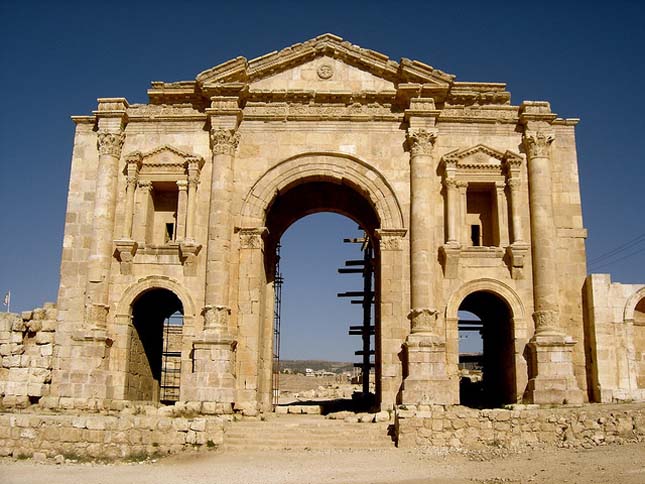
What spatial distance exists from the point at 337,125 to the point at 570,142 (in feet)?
20.9

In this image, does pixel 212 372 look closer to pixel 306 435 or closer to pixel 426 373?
pixel 306 435

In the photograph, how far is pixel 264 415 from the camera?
18.6 meters

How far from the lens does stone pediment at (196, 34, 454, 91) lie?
19.7 meters

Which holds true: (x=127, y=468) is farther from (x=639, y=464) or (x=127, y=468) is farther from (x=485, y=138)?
(x=485, y=138)

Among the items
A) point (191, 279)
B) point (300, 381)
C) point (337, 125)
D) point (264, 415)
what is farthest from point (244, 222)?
point (300, 381)

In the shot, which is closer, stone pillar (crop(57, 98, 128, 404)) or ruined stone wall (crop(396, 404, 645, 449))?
ruined stone wall (crop(396, 404, 645, 449))

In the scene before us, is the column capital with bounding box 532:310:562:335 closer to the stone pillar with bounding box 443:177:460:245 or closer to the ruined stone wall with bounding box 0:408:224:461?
the stone pillar with bounding box 443:177:460:245

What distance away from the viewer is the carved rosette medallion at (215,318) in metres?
18.0

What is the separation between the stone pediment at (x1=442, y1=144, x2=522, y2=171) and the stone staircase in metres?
7.17

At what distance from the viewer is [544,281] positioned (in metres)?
18.4

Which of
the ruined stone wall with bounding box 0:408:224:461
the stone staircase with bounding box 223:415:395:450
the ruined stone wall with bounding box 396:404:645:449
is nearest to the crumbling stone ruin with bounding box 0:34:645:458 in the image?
the stone staircase with bounding box 223:415:395:450

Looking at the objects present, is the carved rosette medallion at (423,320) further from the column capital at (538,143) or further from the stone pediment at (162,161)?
the stone pediment at (162,161)

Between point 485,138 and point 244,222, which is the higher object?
point 485,138

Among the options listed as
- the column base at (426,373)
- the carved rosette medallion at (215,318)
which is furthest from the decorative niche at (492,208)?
the carved rosette medallion at (215,318)
